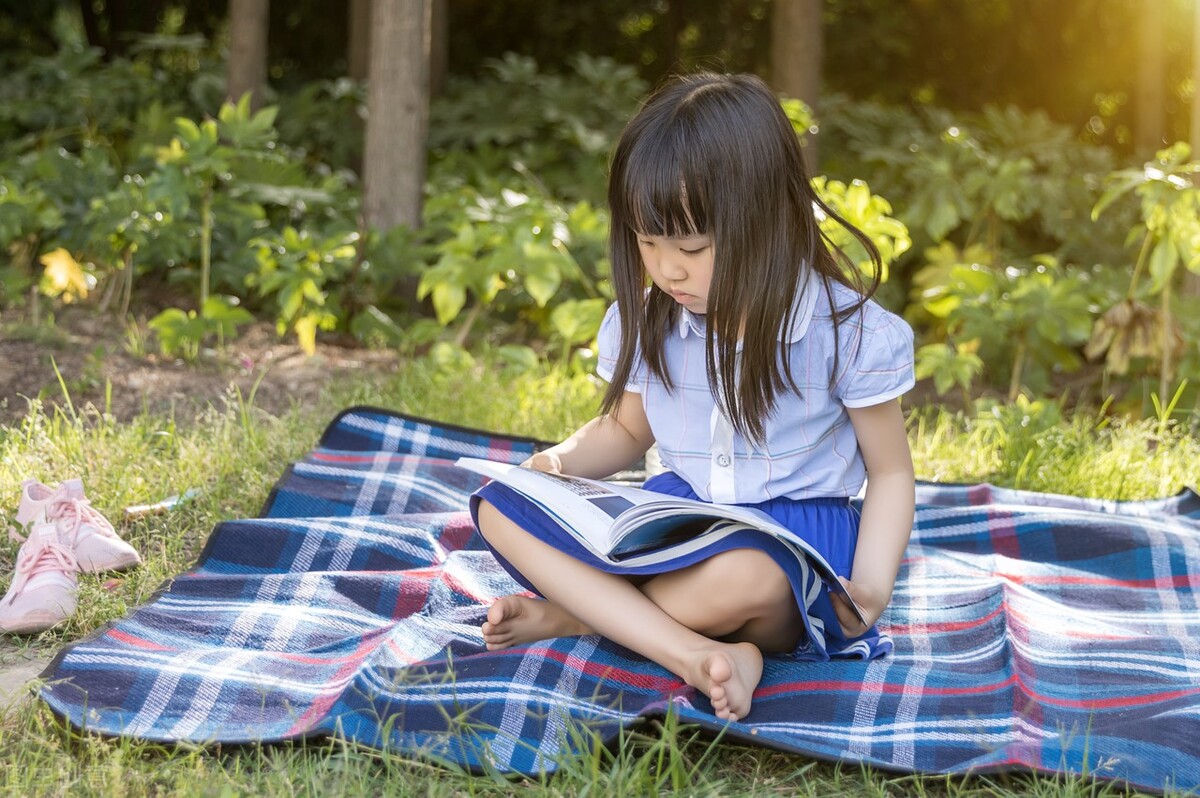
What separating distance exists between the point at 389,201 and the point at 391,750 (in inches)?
121

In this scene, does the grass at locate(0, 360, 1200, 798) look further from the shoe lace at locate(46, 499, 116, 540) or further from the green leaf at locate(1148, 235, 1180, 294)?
the green leaf at locate(1148, 235, 1180, 294)

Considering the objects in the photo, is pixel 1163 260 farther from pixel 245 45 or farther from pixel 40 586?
pixel 245 45

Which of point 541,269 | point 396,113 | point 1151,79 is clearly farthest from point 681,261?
point 1151,79

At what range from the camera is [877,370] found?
2068 mm

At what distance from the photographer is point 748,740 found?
1.73 m

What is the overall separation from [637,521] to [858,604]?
1.37 ft

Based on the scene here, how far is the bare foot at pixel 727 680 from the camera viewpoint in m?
1.75

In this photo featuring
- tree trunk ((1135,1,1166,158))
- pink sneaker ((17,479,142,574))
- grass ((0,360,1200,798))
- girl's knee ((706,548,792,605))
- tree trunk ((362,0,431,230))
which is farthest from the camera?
tree trunk ((1135,1,1166,158))

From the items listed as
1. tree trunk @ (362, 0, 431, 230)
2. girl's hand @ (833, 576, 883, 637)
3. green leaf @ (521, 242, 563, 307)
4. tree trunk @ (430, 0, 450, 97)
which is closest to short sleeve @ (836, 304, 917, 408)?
girl's hand @ (833, 576, 883, 637)

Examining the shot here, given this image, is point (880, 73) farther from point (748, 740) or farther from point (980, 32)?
point (748, 740)

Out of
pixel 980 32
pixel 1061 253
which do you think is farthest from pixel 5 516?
pixel 980 32

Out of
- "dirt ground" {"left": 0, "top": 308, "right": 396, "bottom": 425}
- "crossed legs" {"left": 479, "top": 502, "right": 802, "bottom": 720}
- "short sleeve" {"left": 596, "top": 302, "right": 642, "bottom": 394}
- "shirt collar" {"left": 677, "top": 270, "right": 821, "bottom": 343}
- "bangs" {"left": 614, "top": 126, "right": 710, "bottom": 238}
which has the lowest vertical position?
"dirt ground" {"left": 0, "top": 308, "right": 396, "bottom": 425}

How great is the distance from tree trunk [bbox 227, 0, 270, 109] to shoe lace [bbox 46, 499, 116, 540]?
3092mm

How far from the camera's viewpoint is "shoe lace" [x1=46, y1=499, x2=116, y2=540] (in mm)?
2406
